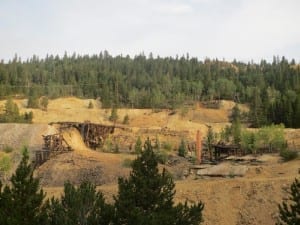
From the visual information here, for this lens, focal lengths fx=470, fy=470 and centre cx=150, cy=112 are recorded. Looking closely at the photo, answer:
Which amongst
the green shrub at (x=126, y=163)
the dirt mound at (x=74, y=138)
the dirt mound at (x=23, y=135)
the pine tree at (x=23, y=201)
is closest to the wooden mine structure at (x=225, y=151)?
the green shrub at (x=126, y=163)

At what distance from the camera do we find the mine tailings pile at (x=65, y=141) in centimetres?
5271

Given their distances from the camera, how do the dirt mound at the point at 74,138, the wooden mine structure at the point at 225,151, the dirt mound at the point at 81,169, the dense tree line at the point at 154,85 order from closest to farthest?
the dirt mound at the point at 81,169 < the wooden mine structure at the point at 225,151 < the dirt mound at the point at 74,138 < the dense tree line at the point at 154,85

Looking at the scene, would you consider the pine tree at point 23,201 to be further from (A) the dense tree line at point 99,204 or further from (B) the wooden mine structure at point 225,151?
(B) the wooden mine structure at point 225,151

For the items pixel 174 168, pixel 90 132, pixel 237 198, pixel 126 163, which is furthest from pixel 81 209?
pixel 90 132

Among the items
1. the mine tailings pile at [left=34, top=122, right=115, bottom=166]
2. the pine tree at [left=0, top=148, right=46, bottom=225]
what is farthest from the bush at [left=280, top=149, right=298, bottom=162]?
the pine tree at [left=0, top=148, right=46, bottom=225]

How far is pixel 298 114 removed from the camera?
249 ft

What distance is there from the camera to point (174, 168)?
47031 mm

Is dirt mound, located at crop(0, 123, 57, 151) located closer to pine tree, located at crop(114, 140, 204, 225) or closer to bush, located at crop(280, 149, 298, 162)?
bush, located at crop(280, 149, 298, 162)

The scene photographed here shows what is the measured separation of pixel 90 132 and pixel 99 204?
1740 inches

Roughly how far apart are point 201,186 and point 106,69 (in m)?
107

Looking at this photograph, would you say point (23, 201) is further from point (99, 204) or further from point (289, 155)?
point (289, 155)

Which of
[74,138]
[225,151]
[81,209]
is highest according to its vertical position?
[74,138]

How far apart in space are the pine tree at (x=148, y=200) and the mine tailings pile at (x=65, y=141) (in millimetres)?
32985

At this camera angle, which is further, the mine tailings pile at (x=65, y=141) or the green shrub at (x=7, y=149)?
the green shrub at (x=7, y=149)
